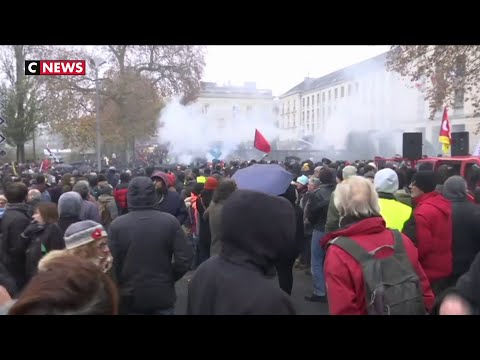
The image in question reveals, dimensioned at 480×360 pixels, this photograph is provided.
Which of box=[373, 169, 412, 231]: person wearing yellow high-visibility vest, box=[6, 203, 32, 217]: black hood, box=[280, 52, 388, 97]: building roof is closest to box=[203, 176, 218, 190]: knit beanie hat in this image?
box=[6, 203, 32, 217]: black hood

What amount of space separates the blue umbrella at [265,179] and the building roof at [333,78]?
113 ft

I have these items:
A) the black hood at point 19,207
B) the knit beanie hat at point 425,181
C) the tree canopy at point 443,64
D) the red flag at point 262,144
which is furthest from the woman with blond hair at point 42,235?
the tree canopy at point 443,64

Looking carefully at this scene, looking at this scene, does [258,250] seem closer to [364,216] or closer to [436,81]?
[364,216]

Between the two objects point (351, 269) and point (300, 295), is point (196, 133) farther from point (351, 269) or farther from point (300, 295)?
point (351, 269)

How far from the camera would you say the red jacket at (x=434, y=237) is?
385cm

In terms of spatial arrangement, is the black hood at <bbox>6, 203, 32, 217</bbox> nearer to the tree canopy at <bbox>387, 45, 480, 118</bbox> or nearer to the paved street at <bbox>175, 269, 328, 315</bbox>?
the paved street at <bbox>175, 269, 328, 315</bbox>

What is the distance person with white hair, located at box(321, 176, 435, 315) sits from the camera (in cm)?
252

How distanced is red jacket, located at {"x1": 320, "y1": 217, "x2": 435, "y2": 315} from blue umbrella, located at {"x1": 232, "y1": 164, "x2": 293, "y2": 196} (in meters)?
0.97

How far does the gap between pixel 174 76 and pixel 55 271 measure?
34.3 m

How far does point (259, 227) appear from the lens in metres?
1.91

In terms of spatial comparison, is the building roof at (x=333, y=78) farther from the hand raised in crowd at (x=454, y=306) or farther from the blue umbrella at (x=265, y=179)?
the hand raised in crowd at (x=454, y=306)

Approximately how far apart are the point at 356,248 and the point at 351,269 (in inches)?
4.4
